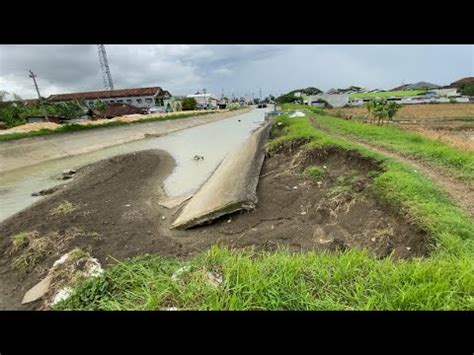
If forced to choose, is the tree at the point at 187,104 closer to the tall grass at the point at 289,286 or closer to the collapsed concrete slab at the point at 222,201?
the collapsed concrete slab at the point at 222,201

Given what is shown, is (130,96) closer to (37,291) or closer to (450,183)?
(37,291)

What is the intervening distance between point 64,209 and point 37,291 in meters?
3.98

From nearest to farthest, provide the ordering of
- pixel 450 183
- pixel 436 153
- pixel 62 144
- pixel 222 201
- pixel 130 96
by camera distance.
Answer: pixel 450 183 → pixel 222 201 → pixel 436 153 → pixel 62 144 → pixel 130 96

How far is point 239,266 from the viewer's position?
249 cm

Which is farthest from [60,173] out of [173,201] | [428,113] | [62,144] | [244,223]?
[428,113]

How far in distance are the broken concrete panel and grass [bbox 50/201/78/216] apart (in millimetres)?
3443

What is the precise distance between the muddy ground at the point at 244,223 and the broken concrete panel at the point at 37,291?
0.12 m

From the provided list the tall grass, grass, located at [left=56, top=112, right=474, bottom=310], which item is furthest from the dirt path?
the tall grass

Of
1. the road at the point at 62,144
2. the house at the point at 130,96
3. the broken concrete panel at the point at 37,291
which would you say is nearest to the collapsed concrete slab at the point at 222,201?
the broken concrete panel at the point at 37,291

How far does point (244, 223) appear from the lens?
5.81 m

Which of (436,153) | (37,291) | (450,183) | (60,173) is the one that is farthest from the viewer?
(60,173)
